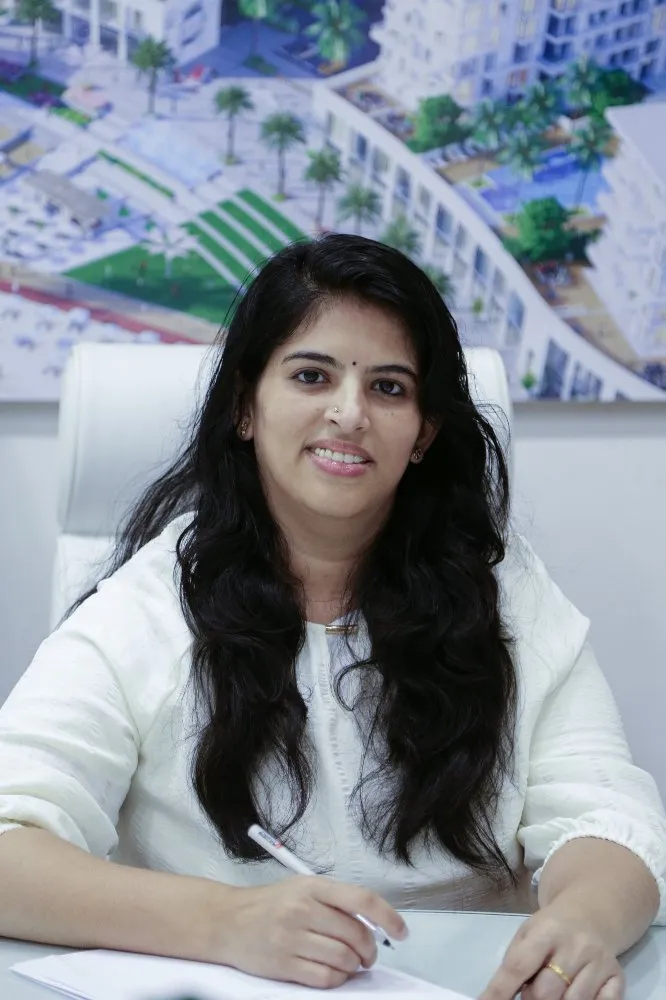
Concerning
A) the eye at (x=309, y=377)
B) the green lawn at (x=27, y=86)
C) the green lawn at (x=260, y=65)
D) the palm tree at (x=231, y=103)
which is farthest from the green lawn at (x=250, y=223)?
the eye at (x=309, y=377)

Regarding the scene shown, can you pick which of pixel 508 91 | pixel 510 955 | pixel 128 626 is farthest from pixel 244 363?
pixel 508 91

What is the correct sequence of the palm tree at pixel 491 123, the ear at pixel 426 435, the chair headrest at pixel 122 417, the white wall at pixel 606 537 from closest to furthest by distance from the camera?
the ear at pixel 426 435 → the chair headrest at pixel 122 417 → the palm tree at pixel 491 123 → the white wall at pixel 606 537

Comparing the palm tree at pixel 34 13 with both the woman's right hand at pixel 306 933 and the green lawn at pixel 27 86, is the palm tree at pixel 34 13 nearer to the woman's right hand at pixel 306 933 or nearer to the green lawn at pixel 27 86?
the green lawn at pixel 27 86

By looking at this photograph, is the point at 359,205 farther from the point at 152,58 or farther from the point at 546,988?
the point at 546,988

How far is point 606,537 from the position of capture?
2.27 metres

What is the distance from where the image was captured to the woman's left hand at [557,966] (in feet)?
3.27

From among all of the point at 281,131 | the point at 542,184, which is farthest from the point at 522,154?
the point at 281,131

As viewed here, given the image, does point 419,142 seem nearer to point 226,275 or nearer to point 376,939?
point 226,275

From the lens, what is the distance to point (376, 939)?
3.41 ft

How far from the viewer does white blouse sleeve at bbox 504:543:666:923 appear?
4.11 feet

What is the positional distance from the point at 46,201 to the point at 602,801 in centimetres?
133

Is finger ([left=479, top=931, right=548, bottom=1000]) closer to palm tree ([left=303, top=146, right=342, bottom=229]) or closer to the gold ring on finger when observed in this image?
the gold ring on finger

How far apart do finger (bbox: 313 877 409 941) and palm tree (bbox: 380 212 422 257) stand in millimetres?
1346

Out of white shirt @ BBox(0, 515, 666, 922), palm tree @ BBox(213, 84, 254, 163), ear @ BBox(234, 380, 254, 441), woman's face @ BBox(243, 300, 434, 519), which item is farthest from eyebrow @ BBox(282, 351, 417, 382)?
palm tree @ BBox(213, 84, 254, 163)
